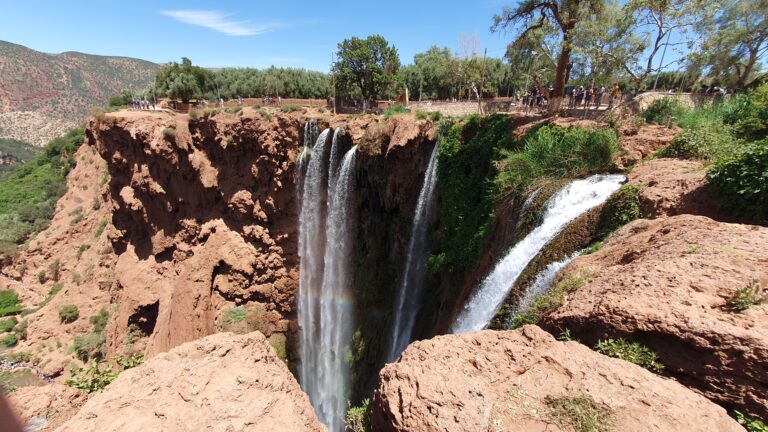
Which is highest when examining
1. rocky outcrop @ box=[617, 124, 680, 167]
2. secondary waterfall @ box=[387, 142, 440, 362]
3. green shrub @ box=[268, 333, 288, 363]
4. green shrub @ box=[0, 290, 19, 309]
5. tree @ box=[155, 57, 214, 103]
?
tree @ box=[155, 57, 214, 103]

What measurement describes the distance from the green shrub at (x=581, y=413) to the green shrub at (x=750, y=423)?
1.09 metres

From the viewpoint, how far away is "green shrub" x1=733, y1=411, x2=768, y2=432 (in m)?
2.76

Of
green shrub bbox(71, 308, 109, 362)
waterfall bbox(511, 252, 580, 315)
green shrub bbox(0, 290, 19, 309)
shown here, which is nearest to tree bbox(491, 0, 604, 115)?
waterfall bbox(511, 252, 580, 315)

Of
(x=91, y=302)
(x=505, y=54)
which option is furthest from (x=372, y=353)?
(x=91, y=302)

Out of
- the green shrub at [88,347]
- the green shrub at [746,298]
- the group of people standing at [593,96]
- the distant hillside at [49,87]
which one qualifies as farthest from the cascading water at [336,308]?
the distant hillside at [49,87]

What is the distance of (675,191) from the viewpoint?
603 cm

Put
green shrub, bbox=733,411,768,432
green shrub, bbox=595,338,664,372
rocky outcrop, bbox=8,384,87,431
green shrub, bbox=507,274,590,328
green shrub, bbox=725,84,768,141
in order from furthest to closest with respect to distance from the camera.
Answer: green shrub, bbox=725,84,768,141 < green shrub, bbox=507,274,590,328 < rocky outcrop, bbox=8,384,87,431 < green shrub, bbox=595,338,664,372 < green shrub, bbox=733,411,768,432

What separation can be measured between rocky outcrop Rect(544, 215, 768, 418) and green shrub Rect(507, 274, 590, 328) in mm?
146

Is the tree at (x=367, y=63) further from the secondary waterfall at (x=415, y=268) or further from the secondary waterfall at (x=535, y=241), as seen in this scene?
the secondary waterfall at (x=535, y=241)

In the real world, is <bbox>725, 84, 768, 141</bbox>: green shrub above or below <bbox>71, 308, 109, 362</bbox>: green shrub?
above

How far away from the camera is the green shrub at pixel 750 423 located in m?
2.76

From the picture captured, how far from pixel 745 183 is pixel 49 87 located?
143 meters

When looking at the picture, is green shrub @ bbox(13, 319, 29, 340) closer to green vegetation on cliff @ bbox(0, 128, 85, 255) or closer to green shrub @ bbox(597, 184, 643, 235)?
green vegetation on cliff @ bbox(0, 128, 85, 255)

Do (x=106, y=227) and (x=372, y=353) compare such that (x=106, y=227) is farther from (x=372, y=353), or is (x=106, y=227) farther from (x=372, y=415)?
(x=372, y=415)
